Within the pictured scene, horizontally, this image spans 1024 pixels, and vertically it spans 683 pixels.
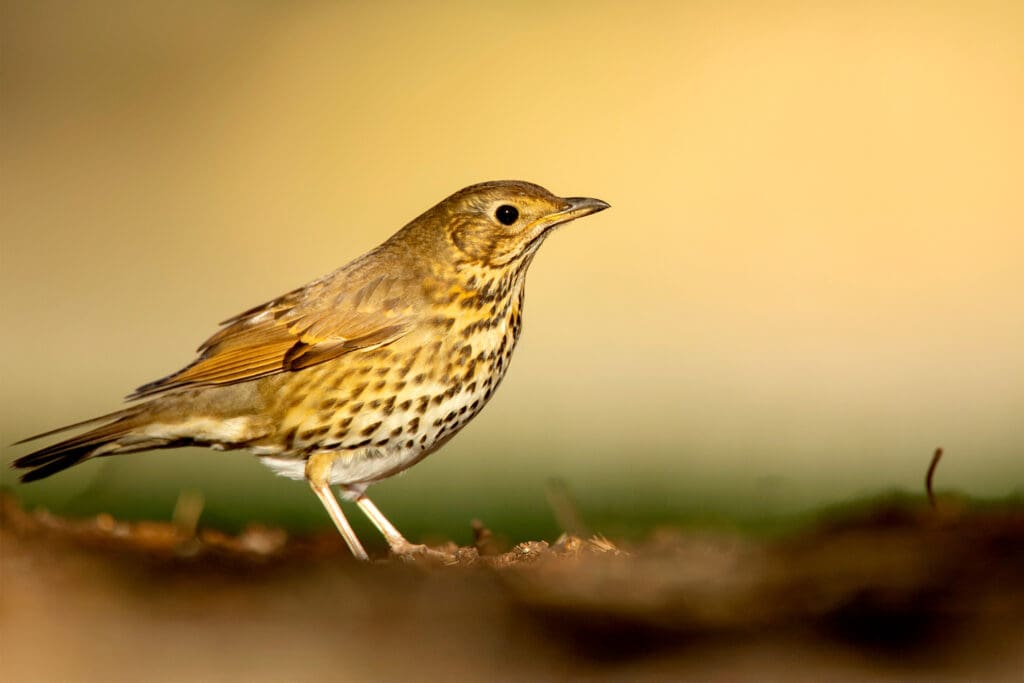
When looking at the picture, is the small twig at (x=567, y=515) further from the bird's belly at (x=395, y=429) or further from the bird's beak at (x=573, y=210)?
the bird's beak at (x=573, y=210)

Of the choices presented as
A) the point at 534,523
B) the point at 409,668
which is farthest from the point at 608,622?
the point at 534,523

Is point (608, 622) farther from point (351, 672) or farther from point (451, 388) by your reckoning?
point (451, 388)

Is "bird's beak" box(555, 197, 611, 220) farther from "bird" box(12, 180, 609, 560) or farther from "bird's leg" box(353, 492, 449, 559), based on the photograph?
"bird's leg" box(353, 492, 449, 559)

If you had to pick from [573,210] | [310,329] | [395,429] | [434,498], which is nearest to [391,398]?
[395,429]

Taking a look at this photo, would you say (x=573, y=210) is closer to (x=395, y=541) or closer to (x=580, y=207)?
(x=580, y=207)

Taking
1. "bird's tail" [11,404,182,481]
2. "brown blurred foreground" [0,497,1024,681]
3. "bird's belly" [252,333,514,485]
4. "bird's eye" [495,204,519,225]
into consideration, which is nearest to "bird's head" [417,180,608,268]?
"bird's eye" [495,204,519,225]

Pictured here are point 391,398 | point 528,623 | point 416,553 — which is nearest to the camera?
point 528,623
